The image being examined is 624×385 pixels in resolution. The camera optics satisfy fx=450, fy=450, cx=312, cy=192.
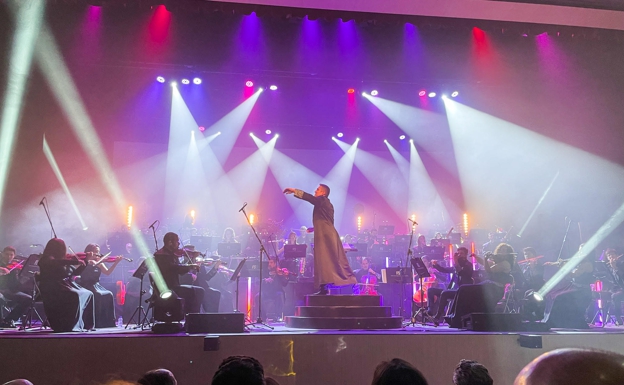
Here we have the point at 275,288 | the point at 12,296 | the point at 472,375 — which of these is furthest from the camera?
the point at 275,288

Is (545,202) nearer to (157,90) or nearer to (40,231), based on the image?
(157,90)

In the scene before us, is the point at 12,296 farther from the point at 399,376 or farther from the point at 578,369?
the point at 578,369

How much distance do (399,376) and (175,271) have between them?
5934mm

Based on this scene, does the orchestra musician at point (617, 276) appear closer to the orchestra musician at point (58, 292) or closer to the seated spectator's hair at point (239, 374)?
the seated spectator's hair at point (239, 374)

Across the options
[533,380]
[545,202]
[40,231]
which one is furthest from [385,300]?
[533,380]

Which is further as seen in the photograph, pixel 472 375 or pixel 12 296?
pixel 12 296

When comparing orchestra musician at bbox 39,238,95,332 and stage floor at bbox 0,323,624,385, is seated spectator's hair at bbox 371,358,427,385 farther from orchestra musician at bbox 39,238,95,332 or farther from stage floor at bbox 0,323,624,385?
orchestra musician at bbox 39,238,95,332

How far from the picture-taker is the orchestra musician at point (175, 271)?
7156mm

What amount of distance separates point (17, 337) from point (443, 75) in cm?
987

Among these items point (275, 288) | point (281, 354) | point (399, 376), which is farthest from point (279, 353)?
point (275, 288)

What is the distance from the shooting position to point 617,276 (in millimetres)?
9219

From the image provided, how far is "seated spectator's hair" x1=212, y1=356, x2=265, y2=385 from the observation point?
171cm

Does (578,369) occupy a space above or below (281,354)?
above

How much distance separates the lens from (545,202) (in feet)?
45.2
